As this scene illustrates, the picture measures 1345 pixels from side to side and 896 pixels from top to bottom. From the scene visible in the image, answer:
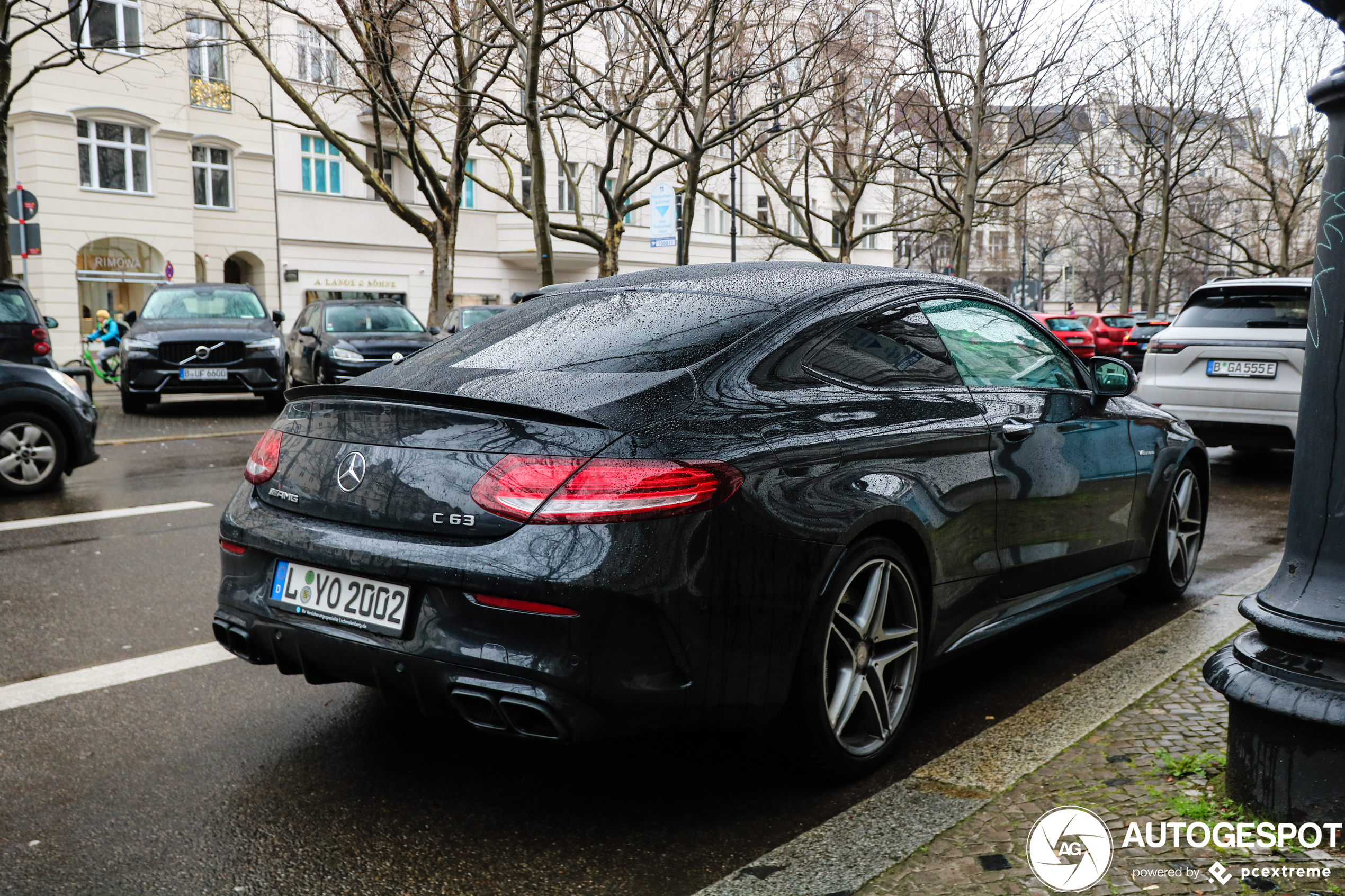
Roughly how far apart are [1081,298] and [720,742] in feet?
341

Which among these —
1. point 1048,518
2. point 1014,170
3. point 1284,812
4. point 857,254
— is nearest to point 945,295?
point 1048,518

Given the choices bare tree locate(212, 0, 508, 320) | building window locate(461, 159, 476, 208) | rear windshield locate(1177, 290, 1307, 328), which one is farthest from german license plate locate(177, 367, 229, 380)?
building window locate(461, 159, 476, 208)

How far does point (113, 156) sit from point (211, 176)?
3637 millimetres

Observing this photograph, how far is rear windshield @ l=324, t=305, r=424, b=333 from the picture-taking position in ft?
61.4

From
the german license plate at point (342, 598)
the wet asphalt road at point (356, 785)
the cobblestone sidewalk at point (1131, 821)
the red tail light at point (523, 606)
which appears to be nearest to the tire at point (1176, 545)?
the wet asphalt road at point (356, 785)

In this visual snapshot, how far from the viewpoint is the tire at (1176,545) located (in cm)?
554

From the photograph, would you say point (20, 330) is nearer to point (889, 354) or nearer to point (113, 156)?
point (889, 354)

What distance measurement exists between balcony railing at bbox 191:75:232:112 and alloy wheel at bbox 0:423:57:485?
28007mm

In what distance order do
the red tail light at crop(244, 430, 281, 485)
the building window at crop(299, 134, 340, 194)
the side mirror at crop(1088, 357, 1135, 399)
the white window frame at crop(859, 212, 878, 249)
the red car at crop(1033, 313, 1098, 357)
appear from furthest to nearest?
the white window frame at crop(859, 212, 878, 249), the building window at crop(299, 134, 340, 194), the red car at crop(1033, 313, 1098, 357), the side mirror at crop(1088, 357, 1135, 399), the red tail light at crop(244, 430, 281, 485)

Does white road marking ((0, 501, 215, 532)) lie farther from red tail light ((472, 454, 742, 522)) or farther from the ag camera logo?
the ag camera logo

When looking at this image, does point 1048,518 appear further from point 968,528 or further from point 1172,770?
point 1172,770

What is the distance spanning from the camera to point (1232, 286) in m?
10.2

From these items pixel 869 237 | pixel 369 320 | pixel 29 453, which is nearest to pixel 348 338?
pixel 369 320

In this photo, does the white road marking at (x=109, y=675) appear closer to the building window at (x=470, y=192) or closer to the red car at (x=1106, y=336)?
the red car at (x=1106, y=336)
